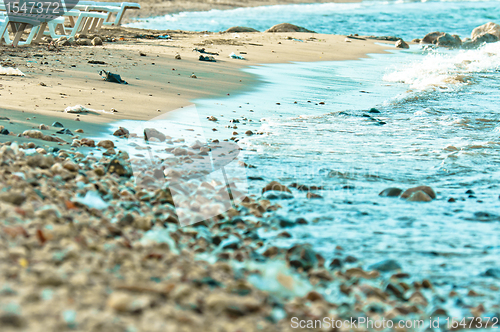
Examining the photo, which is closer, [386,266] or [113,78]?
[386,266]

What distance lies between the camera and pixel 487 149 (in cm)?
509

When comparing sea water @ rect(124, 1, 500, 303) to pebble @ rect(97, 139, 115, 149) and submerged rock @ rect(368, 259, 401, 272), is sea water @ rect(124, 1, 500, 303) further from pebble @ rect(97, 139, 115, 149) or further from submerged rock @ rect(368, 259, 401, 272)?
pebble @ rect(97, 139, 115, 149)

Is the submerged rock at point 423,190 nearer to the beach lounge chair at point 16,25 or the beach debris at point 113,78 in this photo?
the beach debris at point 113,78

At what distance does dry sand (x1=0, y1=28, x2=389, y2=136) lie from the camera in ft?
17.9

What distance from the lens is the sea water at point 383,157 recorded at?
9.47ft

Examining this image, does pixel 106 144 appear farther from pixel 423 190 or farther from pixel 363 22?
pixel 363 22

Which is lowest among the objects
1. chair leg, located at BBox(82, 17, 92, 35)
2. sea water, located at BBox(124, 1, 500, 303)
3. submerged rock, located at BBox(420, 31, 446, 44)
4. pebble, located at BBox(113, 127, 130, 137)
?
chair leg, located at BBox(82, 17, 92, 35)

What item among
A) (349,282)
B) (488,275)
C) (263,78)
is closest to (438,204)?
(488,275)

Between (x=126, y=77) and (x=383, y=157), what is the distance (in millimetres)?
4292

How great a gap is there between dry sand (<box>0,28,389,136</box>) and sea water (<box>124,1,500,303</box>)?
0.64 metres

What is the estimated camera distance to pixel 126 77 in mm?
7199

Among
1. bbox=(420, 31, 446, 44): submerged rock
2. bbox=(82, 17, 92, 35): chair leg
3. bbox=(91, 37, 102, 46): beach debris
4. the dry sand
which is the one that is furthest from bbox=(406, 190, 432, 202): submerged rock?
bbox=(420, 31, 446, 44): submerged rock

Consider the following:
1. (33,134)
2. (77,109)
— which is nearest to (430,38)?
(77,109)

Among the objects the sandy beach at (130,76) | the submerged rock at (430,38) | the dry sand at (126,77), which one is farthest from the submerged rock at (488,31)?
the dry sand at (126,77)
